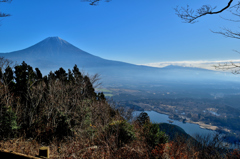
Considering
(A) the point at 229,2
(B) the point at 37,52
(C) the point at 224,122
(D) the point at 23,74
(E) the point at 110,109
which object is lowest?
(C) the point at 224,122

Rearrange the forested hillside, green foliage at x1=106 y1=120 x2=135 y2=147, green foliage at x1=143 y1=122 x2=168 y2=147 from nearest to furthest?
the forested hillside, green foliage at x1=143 y1=122 x2=168 y2=147, green foliage at x1=106 y1=120 x2=135 y2=147

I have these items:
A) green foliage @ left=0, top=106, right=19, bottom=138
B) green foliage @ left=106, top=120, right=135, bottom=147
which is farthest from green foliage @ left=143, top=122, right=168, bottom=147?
green foliage @ left=0, top=106, right=19, bottom=138

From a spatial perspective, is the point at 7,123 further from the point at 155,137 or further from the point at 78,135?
the point at 155,137

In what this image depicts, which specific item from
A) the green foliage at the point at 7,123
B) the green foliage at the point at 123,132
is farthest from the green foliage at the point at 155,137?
the green foliage at the point at 7,123

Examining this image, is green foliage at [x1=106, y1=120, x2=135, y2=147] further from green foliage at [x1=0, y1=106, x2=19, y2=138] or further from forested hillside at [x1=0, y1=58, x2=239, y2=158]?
green foliage at [x1=0, y1=106, x2=19, y2=138]

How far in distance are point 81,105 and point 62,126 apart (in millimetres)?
1781

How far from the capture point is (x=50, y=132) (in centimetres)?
855

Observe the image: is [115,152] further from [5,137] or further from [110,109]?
[110,109]

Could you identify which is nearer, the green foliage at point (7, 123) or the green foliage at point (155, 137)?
the green foliage at point (155, 137)

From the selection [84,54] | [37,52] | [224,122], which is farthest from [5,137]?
[84,54]

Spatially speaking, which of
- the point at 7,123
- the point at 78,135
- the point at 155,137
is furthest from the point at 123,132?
the point at 7,123

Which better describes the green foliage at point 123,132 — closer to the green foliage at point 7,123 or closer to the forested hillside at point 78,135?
the forested hillside at point 78,135

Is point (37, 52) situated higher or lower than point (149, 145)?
higher

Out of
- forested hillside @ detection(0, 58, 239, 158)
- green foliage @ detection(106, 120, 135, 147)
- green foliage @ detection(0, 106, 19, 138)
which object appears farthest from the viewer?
green foliage @ detection(106, 120, 135, 147)
